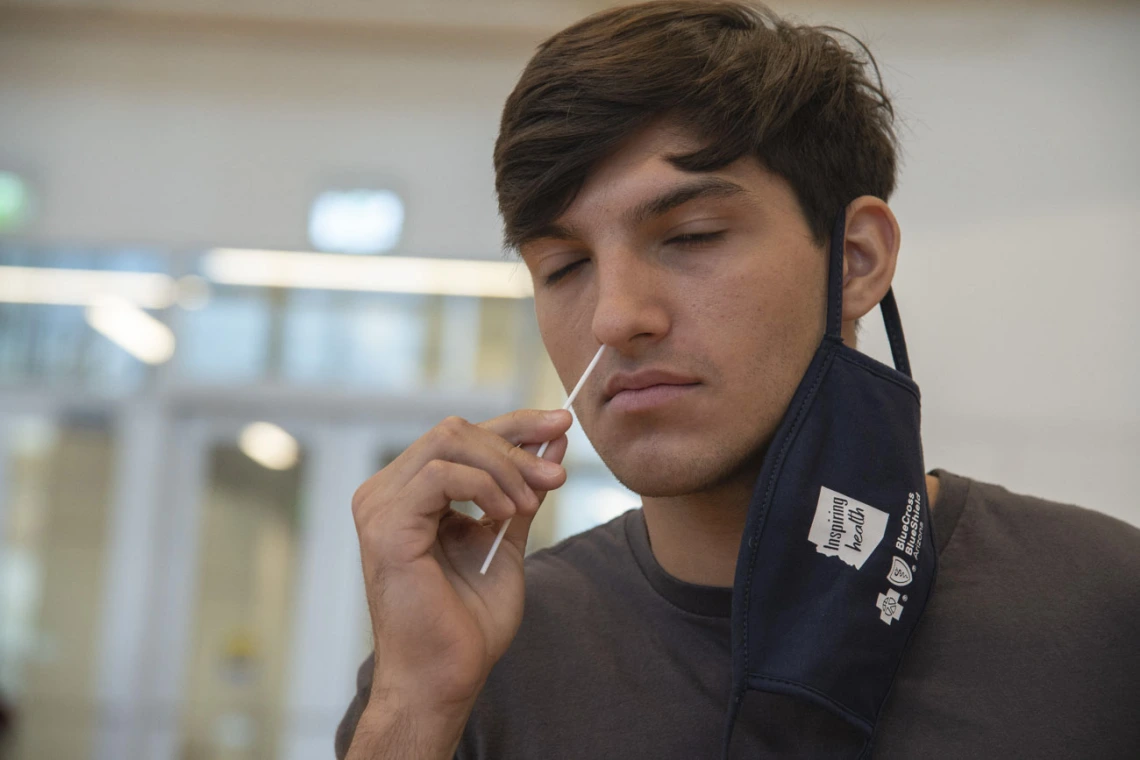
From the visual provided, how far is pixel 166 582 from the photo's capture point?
466 centimetres

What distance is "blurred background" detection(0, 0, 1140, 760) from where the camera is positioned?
3.68 meters

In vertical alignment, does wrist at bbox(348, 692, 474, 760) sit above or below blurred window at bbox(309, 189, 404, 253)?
below

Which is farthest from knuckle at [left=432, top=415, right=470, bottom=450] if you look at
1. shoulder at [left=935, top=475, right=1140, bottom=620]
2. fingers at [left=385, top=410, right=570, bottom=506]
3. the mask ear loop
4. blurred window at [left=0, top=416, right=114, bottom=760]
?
blurred window at [left=0, top=416, right=114, bottom=760]

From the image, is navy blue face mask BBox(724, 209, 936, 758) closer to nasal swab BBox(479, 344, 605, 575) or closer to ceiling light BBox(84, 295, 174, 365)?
nasal swab BBox(479, 344, 605, 575)

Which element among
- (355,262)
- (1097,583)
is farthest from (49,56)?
(1097,583)

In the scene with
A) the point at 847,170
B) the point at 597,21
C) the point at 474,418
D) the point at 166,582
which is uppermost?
the point at 597,21

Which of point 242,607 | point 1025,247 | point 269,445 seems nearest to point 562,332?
point 1025,247

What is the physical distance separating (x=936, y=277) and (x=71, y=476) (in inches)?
154

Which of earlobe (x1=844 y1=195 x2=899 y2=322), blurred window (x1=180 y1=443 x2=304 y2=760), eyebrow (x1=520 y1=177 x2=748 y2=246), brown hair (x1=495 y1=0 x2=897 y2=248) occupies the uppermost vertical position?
brown hair (x1=495 y1=0 x2=897 y2=248)

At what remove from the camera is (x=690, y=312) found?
103 cm

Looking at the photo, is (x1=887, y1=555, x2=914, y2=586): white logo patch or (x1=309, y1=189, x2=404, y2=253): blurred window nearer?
(x1=887, y1=555, x2=914, y2=586): white logo patch

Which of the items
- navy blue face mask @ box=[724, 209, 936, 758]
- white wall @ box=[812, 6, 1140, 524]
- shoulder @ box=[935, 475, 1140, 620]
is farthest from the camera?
white wall @ box=[812, 6, 1140, 524]

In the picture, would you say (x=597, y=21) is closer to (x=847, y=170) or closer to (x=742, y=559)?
(x=847, y=170)

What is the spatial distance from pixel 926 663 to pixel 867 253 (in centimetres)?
45
